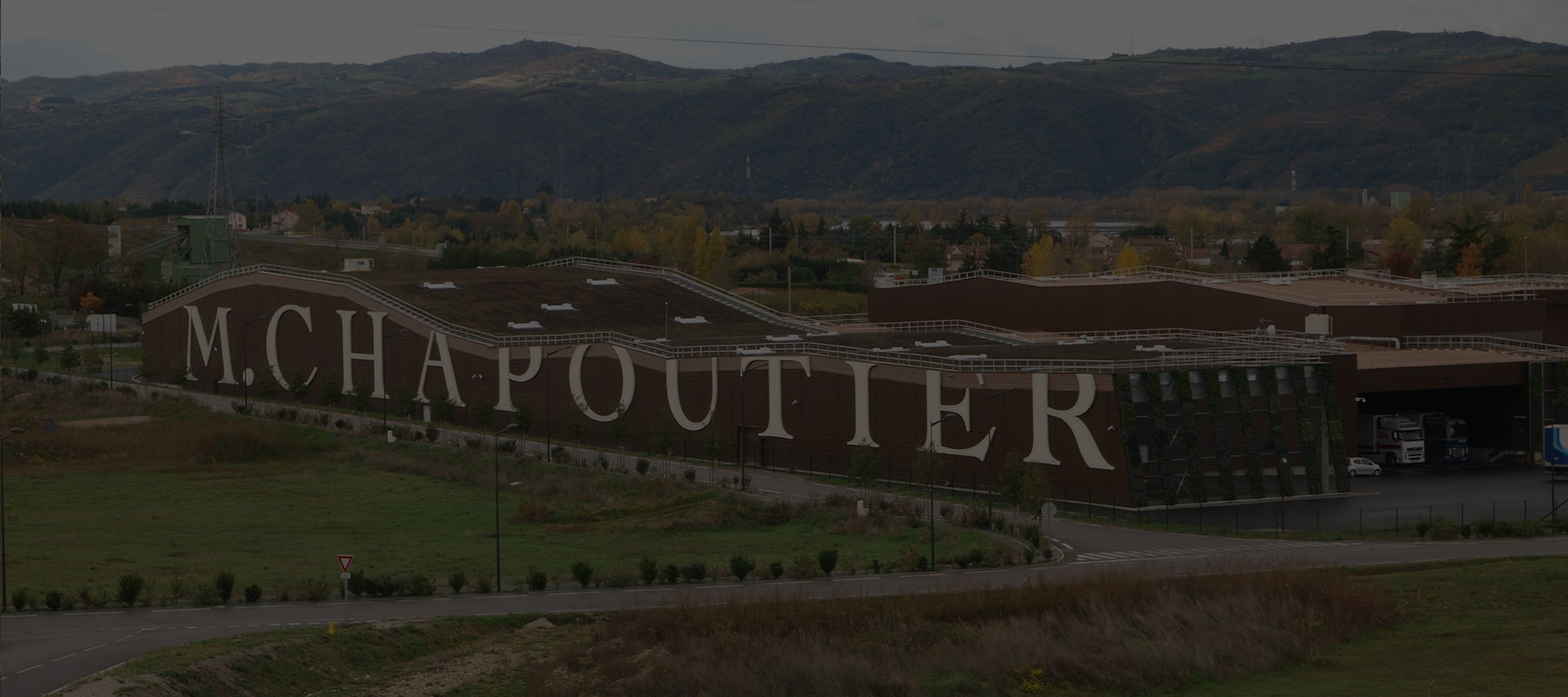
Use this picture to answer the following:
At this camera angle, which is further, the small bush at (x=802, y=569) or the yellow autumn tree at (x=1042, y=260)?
the yellow autumn tree at (x=1042, y=260)

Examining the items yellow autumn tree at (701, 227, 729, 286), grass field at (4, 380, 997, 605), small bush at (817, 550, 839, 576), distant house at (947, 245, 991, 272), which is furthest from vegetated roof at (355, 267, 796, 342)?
distant house at (947, 245, 991, 272)

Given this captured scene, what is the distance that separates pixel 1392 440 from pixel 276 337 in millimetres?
64681

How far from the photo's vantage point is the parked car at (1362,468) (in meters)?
80.9

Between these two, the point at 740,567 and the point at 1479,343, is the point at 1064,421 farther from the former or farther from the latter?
the point at 1479,343

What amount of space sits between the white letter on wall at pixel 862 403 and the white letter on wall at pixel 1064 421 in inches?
346

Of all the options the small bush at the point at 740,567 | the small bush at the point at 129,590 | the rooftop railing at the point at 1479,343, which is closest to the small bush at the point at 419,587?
the small bush at the point at 129,590

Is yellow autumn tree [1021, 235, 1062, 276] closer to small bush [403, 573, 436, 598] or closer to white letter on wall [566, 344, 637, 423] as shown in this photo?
white letter on wall [566, 344, 637, 423]

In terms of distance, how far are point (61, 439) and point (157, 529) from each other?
2556cm

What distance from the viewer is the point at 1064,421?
72.4 meters

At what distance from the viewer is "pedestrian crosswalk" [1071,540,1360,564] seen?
57.8 m

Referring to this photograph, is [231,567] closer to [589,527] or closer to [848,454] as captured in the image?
[589,527]

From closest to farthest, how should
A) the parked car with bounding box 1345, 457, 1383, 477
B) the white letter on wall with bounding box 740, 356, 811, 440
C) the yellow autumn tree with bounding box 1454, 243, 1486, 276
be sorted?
the parked car with bounding box 1345, 457, 1383, 477
the white letter on wall with bounding box 740, 356, 811, 440
the yellow autumn tree with bounding box 1454, 243, 1486, 276

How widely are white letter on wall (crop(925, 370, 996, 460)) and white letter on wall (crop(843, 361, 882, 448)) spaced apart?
3273 mm

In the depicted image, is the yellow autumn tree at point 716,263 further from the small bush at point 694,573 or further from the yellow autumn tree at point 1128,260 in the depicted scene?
the small bush at point 694,573
